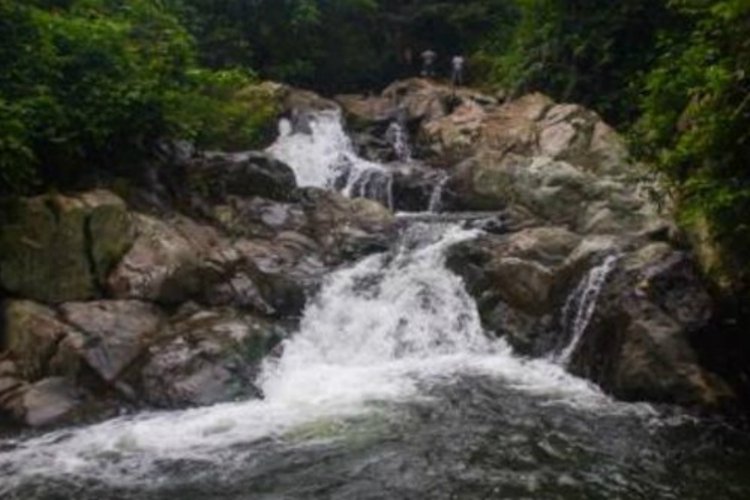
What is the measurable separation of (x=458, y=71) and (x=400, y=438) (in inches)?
724

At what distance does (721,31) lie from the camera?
36.7 ft

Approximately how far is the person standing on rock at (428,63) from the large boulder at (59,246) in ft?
52.1

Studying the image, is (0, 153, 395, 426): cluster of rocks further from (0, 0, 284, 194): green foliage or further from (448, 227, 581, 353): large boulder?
(448, 227, 581, 353): large boulder

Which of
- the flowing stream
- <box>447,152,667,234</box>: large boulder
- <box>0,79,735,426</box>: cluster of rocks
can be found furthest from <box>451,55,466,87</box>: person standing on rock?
the flowing stream

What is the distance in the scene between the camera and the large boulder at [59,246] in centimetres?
1269

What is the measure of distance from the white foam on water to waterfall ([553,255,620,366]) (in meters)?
0.36

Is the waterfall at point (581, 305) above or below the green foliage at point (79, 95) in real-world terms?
below

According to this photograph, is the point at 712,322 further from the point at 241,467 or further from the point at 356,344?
the point at 241,467

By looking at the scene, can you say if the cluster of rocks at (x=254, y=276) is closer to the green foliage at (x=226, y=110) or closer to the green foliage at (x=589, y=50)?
the green foliage at (x=226, y=110)

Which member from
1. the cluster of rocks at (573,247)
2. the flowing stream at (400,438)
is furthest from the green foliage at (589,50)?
the flowing stream at (400,438)

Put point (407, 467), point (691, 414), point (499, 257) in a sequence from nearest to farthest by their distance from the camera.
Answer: point (407, 467), point (691, 414), point (499, 257)

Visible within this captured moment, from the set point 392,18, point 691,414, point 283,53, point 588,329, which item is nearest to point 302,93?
point 283,53

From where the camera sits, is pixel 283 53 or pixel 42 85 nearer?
pixel 42 85

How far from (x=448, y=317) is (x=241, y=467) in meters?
5.59
